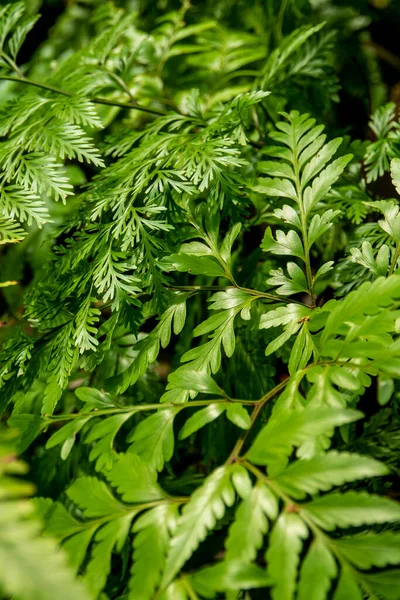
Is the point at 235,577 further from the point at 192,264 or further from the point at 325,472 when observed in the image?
the point at 192,264

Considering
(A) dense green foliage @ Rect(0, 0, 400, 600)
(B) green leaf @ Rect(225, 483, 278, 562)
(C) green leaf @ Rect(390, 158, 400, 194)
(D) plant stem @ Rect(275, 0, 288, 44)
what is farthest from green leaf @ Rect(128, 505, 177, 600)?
(D) plant stem @ Rect(275, 0, 288, 44)

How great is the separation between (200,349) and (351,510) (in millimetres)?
456

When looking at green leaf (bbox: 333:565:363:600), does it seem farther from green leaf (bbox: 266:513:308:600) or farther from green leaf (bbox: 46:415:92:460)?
green leaf (bbox: 46:415:92:460)

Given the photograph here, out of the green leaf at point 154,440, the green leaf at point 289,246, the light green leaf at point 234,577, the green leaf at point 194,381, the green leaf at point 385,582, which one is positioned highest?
the green leaf at point 289,246

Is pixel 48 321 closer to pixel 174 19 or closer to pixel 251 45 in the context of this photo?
pixel 174 19

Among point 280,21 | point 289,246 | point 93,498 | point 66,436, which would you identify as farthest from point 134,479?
point 280,21

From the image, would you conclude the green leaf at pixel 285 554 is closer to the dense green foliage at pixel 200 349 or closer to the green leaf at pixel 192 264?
the dense green foliage at pixel 200 349

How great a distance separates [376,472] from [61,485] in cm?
84

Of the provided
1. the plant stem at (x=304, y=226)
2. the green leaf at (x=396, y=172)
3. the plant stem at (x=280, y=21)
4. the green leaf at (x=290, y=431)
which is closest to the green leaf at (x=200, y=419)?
the green leaf at (x=290, y=431)

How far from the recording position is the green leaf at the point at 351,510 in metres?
0.67

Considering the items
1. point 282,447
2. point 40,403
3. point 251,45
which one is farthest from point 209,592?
point 251,45

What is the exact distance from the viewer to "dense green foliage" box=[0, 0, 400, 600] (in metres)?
0.72

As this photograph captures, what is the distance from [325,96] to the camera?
1.63 metres

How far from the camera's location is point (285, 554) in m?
0.68
